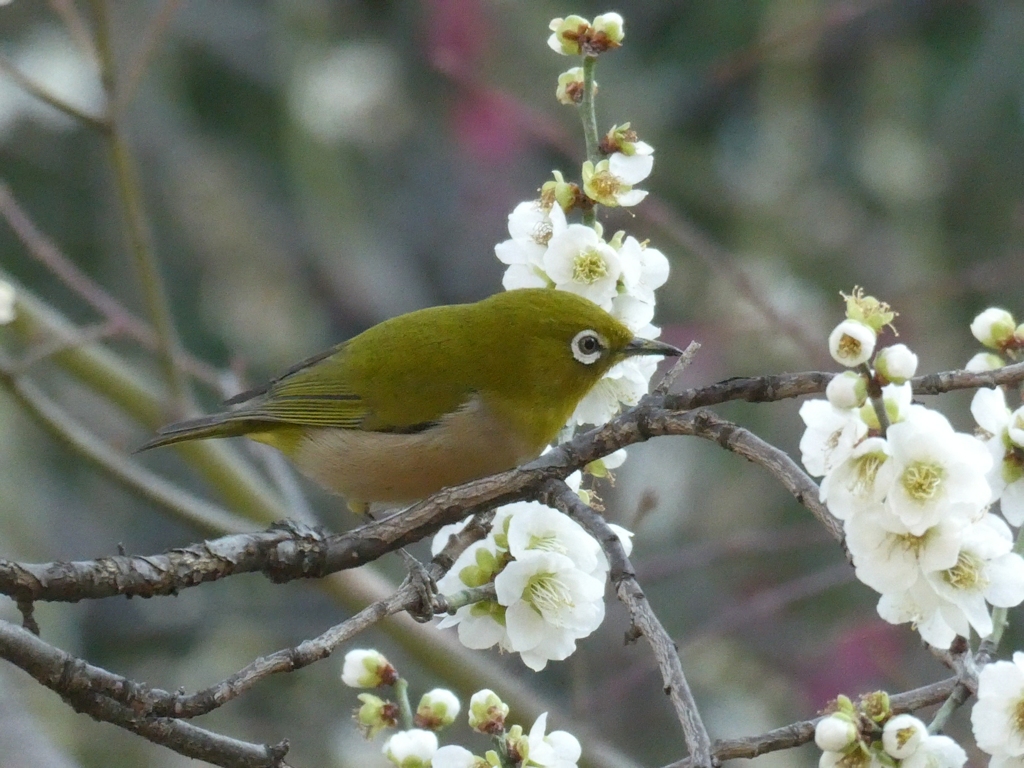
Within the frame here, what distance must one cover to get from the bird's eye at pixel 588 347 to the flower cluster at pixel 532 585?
1036 mm

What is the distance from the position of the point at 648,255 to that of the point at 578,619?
0.81 metres

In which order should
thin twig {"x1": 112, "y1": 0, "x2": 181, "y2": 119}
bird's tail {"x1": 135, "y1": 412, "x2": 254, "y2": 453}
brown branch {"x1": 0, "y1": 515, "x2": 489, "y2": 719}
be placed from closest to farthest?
brown branch {"x1": 0, "y1": 515, "x2": 489, "y2": 719}, bird's tail {"x1": 135, "y1": 412, "x2": 254, "y2": 453}, thin twig {"x1": 112, "y1": 0, "x2": 181, "y2": 119}

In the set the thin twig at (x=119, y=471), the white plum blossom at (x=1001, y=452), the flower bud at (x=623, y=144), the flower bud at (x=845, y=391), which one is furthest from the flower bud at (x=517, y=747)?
the thin twig at (x=119, y=471)

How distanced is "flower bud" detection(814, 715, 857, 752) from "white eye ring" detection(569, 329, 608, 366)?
1.78 m

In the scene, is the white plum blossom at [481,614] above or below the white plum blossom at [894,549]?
above

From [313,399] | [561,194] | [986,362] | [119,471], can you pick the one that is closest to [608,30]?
[561,194]

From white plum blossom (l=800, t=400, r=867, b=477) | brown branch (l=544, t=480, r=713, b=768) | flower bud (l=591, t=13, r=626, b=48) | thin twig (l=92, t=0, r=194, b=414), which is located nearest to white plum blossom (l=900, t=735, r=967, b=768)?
brown branch (l=544, t=480, r=713, b=768)

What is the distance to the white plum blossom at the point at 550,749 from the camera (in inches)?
78.6

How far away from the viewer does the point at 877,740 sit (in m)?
1.70

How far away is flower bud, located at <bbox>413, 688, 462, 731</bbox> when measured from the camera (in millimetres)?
2209

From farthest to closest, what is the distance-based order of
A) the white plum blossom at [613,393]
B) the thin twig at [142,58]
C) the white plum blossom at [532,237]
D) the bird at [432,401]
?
the thin twig at [142,58], the bird at [432,401], the white plum blossom at [613,393], the white plum blossom at [532,237]

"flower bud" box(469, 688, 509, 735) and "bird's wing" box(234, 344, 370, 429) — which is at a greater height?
"bird's wing" box(234, 344, 370, 429)

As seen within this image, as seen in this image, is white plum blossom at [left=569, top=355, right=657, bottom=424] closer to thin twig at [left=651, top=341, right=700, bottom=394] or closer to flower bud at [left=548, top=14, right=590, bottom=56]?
thin twig at [left=651, top=341, right=700, bottom=394]

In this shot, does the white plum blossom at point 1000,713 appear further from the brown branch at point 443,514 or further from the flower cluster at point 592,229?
the flower cluster at point 592,229
